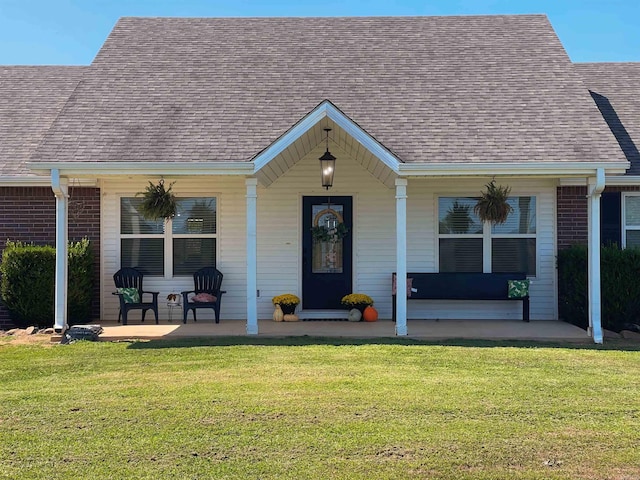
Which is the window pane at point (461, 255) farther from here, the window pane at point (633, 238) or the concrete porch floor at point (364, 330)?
the window pane at point (633, 238)

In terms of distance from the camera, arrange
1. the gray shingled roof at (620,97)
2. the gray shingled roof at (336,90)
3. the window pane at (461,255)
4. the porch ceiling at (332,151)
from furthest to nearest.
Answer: the window pane at (461,255)
the gray shingled roof at (620,97)
the porch ceiling at (332,151)
the gray shingled roof at (336,90)

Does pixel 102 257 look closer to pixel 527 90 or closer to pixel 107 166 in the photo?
pixel 107 166

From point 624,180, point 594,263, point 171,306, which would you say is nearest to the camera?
point 594,263

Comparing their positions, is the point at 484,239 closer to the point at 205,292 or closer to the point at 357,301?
the point at 357,301

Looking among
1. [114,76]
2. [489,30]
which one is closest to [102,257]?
[114,76]

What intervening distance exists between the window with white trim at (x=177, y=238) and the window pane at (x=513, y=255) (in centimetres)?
524

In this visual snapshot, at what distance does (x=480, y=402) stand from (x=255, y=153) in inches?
200

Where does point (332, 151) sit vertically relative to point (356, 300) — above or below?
above

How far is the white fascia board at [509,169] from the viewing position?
8.21 metres

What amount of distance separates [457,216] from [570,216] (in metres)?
2.03

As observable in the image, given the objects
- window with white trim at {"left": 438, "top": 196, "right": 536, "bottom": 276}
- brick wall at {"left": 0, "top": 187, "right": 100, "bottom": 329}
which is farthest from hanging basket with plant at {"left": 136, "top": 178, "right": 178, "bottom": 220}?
window with white trim at {"left": 438, "top": 196, "right": 536, "bottom": 276}

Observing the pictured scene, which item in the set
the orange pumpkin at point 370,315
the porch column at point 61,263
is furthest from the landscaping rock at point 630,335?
the porch column at point 61,263

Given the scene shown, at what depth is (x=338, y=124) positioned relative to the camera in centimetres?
835

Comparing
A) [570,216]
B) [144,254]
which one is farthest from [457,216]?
[144,254]
